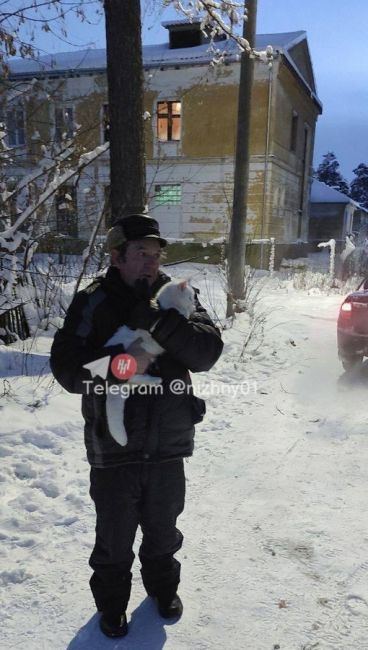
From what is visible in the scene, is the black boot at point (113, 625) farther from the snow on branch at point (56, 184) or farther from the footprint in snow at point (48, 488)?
the snow on branch at point (56, 184)

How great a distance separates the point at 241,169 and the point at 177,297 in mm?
6661

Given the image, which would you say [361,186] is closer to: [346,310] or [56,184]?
[346,310]

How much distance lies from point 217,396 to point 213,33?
468cm

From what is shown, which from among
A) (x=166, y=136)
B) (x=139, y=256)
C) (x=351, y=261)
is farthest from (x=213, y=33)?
(x=166, y=136)

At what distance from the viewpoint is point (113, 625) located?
200 centimetres

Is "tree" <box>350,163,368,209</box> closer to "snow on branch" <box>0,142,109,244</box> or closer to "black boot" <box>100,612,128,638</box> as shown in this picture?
"snow on branch" <box>0,142,109,244</box>

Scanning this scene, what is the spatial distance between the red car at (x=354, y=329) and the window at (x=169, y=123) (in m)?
17.4

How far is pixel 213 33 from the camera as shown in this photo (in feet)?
19.7

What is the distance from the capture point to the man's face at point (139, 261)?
1901 mm

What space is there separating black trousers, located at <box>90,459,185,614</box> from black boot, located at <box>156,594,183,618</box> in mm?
22

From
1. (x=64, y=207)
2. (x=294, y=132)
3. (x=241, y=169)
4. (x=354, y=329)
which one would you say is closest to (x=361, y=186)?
(x=294, y=132)

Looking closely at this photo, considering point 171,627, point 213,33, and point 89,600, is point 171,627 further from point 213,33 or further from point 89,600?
point 213,33

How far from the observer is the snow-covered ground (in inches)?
80.7

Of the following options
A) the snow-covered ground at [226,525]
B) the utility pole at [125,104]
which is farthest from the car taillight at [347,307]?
the utility pole at [125,104]
